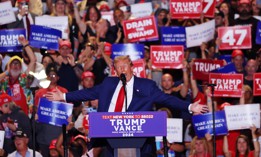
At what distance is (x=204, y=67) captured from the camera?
14.1m

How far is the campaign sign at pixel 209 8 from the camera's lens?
→ 15.7m

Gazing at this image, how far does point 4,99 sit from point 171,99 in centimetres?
415

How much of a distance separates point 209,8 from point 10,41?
3382 millimetres

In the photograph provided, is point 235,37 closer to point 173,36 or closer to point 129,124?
point 173,36

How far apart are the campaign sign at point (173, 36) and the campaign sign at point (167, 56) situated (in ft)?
1.84

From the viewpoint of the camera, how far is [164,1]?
16.6 metres

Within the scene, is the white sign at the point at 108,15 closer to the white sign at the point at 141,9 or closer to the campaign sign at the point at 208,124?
the white sign at the point at 141,9

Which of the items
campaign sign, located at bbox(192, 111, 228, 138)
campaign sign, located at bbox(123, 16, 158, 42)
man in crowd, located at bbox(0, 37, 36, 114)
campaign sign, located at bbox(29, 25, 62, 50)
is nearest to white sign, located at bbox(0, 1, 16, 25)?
campaign sign, located at bbox(29, 25, 62, 50)

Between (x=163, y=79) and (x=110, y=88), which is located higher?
(x=110, y=88)

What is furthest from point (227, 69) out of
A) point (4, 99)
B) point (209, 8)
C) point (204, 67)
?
point (4, 99)

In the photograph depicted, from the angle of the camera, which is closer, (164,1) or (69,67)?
(69,67)

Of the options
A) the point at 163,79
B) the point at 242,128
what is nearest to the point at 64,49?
the point at 163,79

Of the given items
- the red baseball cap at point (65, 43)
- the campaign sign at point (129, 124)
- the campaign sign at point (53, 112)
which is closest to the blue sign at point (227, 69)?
the red baseball cap at point (65, 43)

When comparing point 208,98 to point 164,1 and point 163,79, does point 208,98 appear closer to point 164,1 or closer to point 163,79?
point 163,79
